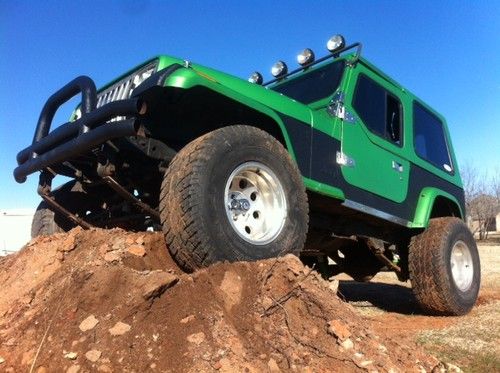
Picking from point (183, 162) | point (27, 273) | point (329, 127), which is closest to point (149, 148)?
point (183, 162)

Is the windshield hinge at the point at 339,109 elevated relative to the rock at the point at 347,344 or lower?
elevated

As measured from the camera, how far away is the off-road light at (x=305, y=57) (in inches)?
207

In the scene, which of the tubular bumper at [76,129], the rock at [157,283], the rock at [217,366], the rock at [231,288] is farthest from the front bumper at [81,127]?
the rock at [217,366]

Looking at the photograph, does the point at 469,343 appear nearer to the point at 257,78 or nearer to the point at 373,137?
the point at 373,137

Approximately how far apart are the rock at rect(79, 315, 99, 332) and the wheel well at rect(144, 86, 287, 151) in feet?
4.57

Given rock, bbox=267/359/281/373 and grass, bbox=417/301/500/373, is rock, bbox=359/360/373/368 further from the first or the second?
grass, bbox=417/301/500/373

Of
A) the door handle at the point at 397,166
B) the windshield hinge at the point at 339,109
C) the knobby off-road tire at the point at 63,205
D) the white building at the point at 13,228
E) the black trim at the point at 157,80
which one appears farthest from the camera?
the white building at the point at 13,228

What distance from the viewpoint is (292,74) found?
5418 mm

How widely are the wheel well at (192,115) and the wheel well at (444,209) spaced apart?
330 cm

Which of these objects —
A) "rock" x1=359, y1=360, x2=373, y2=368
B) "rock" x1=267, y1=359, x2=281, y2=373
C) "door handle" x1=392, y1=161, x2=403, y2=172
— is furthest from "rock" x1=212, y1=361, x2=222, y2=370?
"door handle" x1=392, y1=161, x2=403, y2=172

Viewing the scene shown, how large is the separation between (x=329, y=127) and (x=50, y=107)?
2.33 meters

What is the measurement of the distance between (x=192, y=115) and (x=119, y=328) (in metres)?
1.71

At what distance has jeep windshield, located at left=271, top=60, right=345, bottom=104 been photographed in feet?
15.5

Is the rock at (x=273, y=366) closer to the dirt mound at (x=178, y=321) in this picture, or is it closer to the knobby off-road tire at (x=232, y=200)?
the dirt mound at (x=178, y=321)
